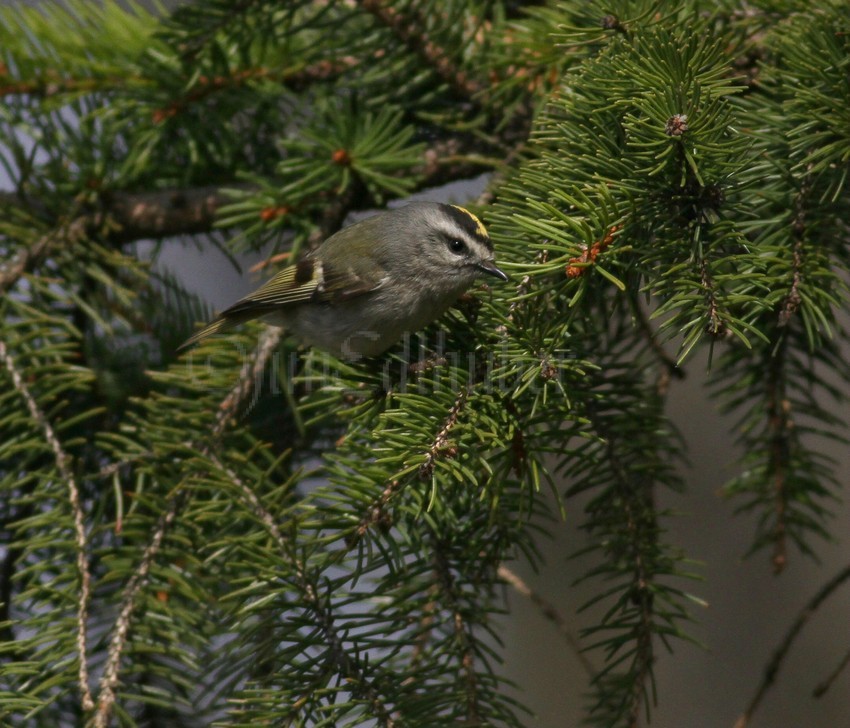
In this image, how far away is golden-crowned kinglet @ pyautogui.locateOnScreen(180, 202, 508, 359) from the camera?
157cm

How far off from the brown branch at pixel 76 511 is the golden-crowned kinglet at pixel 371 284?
282 mm

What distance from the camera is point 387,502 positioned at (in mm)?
1119

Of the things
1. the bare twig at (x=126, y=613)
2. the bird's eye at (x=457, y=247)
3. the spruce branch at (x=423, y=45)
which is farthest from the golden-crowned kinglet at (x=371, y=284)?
the bare twig at (x=126, y=613)

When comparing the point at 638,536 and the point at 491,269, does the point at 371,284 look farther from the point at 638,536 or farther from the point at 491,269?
the point at 638,536

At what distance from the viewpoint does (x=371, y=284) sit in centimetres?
181

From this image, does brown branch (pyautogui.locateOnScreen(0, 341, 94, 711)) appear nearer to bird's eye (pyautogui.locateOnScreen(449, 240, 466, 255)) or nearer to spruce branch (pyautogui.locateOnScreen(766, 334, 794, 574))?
bird's eye (pyautogui.locateOnScreen(449, 240, 466, 255))

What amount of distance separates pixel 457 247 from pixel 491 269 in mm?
203

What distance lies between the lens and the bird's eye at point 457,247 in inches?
59.7

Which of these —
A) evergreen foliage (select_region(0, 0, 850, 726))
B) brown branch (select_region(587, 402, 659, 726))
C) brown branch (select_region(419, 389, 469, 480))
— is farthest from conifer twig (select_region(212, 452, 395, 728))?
brown branch (select_region(587, 402, 659, 726))

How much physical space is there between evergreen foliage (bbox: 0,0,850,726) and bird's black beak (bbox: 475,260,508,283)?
30mm

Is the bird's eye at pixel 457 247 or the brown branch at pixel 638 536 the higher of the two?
the bird's eye at pixel 457 247

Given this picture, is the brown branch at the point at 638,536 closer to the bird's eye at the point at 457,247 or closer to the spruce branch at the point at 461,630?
the spruce branch at the point at 461,630

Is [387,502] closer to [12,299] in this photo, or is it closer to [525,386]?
[525,386]

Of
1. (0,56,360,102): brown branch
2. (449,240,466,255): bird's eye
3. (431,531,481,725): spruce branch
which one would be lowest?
(431,531,481,725): spruce branch
